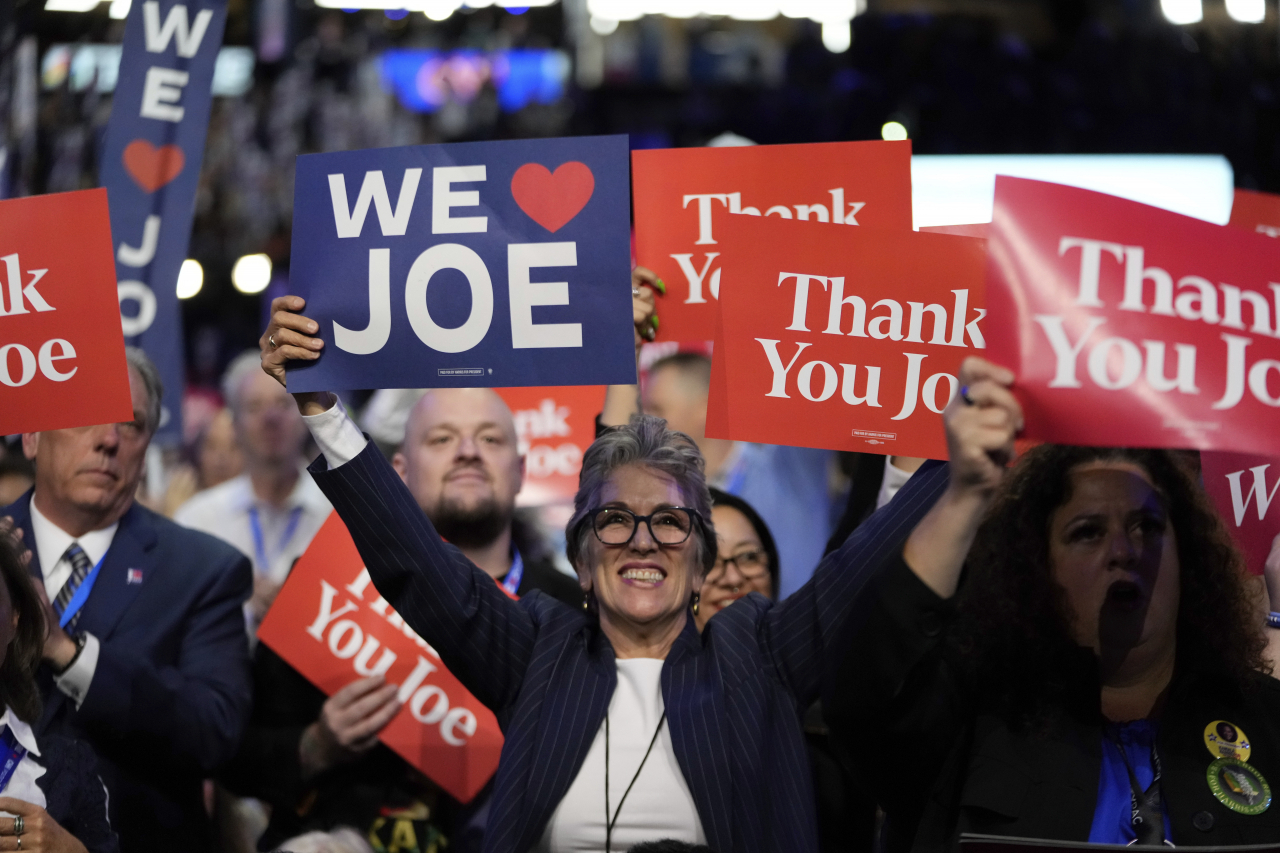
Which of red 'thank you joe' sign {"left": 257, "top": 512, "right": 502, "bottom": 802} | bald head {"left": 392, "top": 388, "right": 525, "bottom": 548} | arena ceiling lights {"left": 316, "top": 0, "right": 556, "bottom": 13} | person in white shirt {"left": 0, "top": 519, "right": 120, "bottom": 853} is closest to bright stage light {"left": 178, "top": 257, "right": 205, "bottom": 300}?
arena ceiling lights {"left": 316, "top": 0, "right": 556, "bottom": 13}

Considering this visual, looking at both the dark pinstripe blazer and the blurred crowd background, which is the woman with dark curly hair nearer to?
the dark pinstripe blazer

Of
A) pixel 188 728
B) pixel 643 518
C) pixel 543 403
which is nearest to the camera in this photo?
pixel 643 518

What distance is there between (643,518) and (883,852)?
26.2 inches

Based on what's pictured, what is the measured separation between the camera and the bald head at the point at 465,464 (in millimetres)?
3225

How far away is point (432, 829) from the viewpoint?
2.94 meters

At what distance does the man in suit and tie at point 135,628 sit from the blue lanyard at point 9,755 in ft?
1.20

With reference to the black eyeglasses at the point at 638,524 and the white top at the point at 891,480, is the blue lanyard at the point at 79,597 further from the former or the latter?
the white top at the point at 891,480

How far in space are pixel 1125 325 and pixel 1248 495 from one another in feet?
2.87

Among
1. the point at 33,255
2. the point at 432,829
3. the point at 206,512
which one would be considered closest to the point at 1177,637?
the point at 432,829

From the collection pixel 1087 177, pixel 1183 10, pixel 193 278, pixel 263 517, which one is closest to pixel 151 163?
pixel 263 517

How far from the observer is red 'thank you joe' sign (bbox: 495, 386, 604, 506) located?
3730 mm

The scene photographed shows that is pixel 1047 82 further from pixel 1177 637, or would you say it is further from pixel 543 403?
pixel 1177 637

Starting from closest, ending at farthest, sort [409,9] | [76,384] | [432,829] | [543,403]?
[76,384] < [432,829] < [543,403] < [409,9]

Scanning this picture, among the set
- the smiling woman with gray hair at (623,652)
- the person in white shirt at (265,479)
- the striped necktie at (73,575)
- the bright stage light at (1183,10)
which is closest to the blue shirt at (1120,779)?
the smiling woman with gray hair at (623,652)
